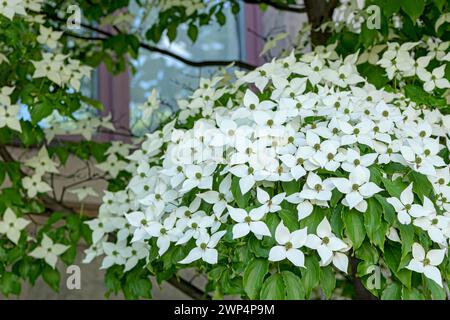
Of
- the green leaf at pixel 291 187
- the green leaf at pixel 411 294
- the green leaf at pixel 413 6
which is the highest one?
the green leaf at pixel 413 6

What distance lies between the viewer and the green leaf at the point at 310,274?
1097 mm

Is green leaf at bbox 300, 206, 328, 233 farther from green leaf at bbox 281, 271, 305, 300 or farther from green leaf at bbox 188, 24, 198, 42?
green leaf at bbox 188, 24, 198, 42

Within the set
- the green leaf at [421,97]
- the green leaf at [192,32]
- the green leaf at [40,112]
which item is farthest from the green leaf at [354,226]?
the green leaf at [192,32]

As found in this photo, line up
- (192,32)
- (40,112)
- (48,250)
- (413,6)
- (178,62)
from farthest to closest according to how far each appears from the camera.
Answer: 1. (178,62)
2. (192,32)
3. (48,250)
4. (40,112)
5. (413,6)

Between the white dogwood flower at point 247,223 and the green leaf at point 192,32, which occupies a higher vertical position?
the green leaf at point 192,32

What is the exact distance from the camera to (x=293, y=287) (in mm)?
1090

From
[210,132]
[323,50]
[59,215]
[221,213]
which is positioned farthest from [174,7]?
[221,213]

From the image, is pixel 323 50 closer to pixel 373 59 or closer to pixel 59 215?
pixel 373 59

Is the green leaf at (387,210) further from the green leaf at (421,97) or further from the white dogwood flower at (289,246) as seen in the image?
the green leaf at (421,97)

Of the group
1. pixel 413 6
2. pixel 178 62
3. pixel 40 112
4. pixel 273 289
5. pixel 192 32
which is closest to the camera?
pixel 273 289

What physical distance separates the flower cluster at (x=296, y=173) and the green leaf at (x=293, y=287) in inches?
0.9

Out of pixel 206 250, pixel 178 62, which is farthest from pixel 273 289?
pixel 178 62

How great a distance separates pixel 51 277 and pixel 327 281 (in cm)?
80

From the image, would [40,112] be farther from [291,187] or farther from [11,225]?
[291,187]
